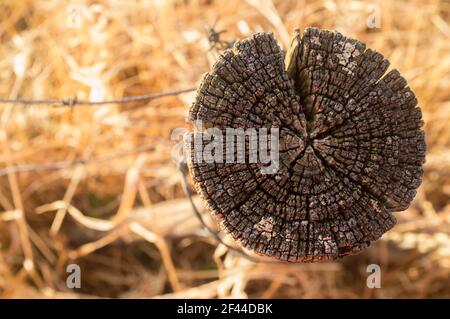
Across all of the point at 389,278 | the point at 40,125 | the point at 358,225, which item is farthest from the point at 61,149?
the point at 358,225

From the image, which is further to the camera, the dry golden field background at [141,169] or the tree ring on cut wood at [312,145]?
the dry golden field background at [141,169]

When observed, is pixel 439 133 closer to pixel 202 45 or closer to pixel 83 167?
pixel 202 45

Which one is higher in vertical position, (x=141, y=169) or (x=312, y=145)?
(x=141, y=169)

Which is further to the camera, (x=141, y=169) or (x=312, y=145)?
(x=141, y=169)

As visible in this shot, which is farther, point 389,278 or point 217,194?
point 389,278

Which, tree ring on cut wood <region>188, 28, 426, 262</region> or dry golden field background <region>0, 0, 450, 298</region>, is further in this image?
dry golden field background <region>0, 0, 450, 298</region>
